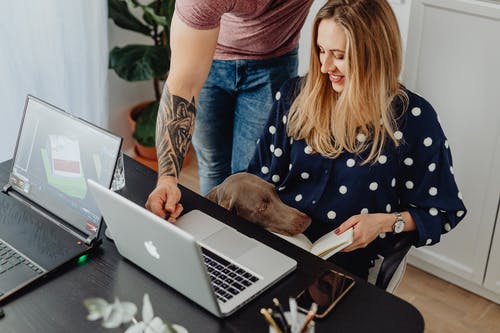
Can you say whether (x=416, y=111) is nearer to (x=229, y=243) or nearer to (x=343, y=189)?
(x=343, y=189)

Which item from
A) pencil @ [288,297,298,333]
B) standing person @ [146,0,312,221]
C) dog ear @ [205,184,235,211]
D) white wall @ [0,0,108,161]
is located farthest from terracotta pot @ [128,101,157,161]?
pencil @ [288,297,298,333]

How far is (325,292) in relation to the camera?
1.40 metres

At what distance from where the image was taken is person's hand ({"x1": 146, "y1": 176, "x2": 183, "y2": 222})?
1.62 metres

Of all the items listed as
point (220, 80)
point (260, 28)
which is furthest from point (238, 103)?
point (260, 28)

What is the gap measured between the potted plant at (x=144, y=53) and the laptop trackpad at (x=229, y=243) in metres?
1.38

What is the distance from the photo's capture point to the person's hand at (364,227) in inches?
65.6

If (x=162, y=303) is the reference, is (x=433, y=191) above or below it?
above

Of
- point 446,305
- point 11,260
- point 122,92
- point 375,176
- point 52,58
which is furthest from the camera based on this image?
point 122,92

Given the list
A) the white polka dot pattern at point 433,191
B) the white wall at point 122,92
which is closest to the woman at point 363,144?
the white polka dot pattern at point 433,191

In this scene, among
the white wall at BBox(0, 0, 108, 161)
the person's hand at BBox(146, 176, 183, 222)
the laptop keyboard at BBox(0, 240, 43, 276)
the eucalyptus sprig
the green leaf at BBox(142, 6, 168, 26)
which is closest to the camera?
the eucalyptus sprig

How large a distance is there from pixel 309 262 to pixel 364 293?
0.48 feet

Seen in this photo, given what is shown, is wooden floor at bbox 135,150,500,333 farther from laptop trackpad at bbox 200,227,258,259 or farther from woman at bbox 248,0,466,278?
laptop trackpad at bbox 200,227,258,259

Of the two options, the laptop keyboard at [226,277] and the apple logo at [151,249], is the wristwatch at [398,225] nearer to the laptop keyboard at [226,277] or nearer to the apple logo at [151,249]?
the laptop keyboard at [226,277]

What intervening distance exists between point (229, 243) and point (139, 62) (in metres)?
1.48
